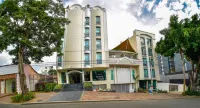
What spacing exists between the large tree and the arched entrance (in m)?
13.3

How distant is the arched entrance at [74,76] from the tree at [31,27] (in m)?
10.7

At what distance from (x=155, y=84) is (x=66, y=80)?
1833 centimetres

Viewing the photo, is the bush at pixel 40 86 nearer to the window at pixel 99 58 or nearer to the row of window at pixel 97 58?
the row of window at pixel 97 58

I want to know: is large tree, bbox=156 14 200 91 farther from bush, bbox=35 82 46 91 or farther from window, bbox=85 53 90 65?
bush, bbox=35 82 46 91

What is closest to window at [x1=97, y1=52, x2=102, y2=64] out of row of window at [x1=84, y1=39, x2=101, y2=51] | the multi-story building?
the multi-story building

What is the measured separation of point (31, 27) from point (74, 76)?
1596cm

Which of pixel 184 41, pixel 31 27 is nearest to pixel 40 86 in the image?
pixel 31 27

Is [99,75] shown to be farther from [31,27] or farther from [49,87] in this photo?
[31,27]

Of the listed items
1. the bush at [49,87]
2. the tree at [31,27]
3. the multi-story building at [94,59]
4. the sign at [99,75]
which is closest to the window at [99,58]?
the multi-story building at [94,59]

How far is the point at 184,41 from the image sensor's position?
2448 centimetres

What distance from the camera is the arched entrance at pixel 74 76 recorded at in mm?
32250

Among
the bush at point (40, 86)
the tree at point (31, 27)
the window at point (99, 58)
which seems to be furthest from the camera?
the window at point (99, 58)

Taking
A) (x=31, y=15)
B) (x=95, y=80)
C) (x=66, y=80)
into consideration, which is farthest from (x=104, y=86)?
(x=31, y=15)

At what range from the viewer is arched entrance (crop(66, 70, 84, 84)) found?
3225 cm
